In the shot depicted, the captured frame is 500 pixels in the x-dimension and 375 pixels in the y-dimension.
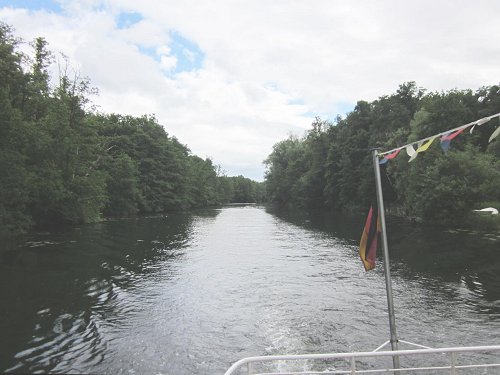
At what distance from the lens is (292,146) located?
396 ft

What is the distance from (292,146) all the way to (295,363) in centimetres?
11253

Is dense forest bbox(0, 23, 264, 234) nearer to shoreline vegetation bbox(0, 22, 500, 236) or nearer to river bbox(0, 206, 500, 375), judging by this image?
shoreline vegetation bbox(0, 22, 500, 236)

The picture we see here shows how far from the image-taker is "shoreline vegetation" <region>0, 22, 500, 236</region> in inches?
1315

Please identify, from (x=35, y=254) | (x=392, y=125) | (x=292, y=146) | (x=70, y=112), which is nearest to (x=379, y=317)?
(x=35, y=254)

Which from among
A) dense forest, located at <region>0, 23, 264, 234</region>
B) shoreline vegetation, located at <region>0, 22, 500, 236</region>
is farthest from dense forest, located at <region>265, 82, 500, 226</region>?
dense forest, located at <region>0, 23, 264, 234</region>

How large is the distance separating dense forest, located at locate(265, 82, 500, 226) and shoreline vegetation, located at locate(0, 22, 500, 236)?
15 centimetres

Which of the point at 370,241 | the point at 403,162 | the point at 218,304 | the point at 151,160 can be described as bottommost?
the point at 218,304

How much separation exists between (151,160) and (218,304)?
68782 millimetres

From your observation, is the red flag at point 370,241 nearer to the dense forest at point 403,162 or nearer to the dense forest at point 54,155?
the dense forest at point 403,162

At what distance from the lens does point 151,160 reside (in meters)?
80.6

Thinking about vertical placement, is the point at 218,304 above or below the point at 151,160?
below

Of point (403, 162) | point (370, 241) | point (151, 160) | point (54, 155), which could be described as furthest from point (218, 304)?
point (151, 160)

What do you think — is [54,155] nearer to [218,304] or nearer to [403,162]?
[218,304]

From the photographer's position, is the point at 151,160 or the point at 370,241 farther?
the point at 151,160
